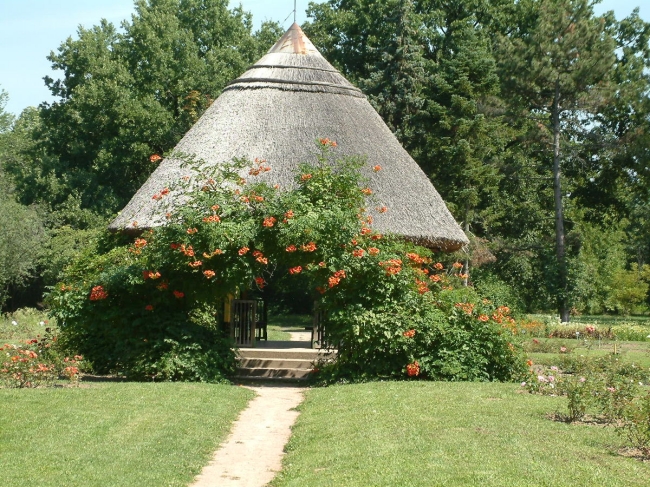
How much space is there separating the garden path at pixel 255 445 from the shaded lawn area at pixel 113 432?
0.43 ft

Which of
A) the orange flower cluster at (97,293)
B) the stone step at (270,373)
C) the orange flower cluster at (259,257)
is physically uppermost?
the orange flower cluster at (259,257)

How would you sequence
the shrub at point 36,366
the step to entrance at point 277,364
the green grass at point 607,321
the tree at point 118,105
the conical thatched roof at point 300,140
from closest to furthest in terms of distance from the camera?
the shrub at point 36,366 < the step to entrance at point 277,364 < the conical thatched roof at point 300,140 < the green grass at point 607,321 < the tree at point 118,105

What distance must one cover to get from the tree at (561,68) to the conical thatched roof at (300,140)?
14.9 meters

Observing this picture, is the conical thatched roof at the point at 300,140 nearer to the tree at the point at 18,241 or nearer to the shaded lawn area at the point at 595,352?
the shaded lawn area at the point at 595,352

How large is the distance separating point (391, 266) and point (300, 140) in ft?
16.9

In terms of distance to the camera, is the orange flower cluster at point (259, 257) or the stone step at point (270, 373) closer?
the orange flower cluster at point (259, 257)

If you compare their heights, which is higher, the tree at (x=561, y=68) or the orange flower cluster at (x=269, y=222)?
the tree at (x=561, y=68)

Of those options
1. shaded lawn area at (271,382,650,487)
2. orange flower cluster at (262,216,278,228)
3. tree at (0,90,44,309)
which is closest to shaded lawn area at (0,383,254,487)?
shaded lawn area at (271,382,650,487)

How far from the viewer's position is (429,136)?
1292 inches

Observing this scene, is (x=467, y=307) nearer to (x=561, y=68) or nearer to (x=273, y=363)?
(x=273, y=363)

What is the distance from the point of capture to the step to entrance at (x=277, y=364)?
1577 centimetres

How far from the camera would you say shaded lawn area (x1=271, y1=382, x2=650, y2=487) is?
7.26 meters

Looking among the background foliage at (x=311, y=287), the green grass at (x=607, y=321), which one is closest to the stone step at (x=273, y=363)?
the background foliage at (x=311, y=287)

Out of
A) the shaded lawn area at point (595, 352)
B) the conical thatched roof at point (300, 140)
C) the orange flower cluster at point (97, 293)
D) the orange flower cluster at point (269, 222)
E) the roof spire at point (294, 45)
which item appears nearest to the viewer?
the orange flower cluster at point (269, 222)
